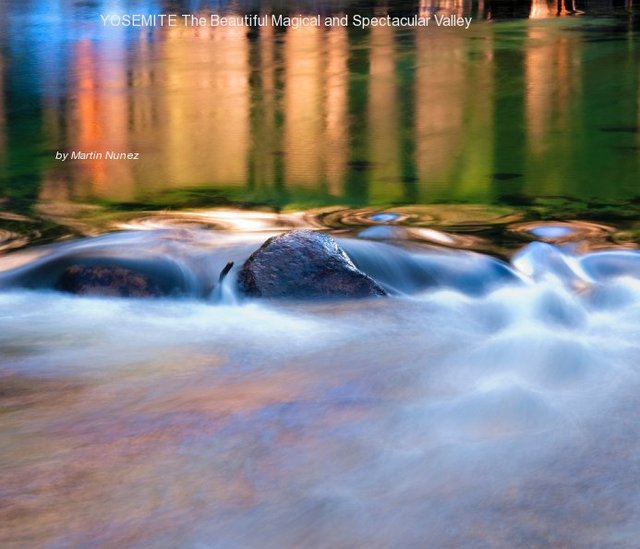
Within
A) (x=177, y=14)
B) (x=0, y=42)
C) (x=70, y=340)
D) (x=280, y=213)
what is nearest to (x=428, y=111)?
(x=280, y=213)

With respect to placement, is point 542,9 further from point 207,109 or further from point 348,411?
point 348,411

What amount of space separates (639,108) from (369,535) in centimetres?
659

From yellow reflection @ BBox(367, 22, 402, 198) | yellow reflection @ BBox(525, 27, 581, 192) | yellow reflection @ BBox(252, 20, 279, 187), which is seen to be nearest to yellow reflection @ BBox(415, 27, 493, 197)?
yellow reflection @ BBox(367, 22, 402, 198)

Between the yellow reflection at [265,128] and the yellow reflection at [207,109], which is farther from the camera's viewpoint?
the yellow reflection at [207,109]

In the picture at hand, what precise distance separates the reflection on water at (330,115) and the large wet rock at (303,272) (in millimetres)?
1524

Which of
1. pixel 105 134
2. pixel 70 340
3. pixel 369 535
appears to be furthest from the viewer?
pixel 105 134

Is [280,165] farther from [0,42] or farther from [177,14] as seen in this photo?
[177,14]

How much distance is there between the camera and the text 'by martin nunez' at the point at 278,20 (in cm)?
1518

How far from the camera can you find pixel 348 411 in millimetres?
3332

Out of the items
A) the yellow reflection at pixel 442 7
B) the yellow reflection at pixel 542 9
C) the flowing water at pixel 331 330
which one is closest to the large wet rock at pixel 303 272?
the flowing water at pixel 331 330

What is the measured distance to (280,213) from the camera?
5.62m

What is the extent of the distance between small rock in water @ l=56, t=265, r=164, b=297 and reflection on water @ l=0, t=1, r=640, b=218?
5.03 ft

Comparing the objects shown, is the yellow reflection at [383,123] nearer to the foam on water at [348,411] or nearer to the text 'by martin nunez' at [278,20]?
the foam on water at [348,411]

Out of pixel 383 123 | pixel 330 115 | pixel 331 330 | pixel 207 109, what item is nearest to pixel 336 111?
pixel 330 115
